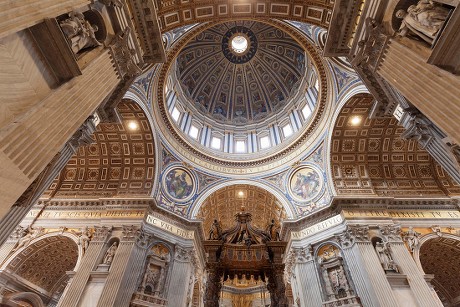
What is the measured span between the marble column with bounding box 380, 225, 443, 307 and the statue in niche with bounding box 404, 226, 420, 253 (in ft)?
1.43

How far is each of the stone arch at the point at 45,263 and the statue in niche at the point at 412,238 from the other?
1724cm

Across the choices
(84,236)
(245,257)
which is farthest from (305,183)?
(84,236)

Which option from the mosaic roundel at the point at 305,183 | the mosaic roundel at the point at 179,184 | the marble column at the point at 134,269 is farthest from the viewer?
the mosaic roundel at the point at 179,184

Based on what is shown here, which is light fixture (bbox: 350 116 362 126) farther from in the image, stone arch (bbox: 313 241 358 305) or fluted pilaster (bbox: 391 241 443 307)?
stone arch (bbox: 313 241 358 305)

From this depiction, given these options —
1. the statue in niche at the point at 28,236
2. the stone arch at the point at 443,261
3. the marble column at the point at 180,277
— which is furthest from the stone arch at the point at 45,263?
the stone arch at the point at 443,261

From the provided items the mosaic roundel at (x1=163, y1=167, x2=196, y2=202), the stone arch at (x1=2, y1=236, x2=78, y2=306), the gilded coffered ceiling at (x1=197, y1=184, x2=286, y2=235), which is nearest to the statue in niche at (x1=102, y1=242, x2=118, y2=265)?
the stone arch at (x1=2, y1=236, x2=78, y2=306)

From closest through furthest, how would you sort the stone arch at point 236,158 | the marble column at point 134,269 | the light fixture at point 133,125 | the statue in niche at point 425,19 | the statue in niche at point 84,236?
the statue in niche at point 425,19 < the marble column at point 134,269 < the statue in niche at point 84,236 < the stone arch at point 236,158 < the light fixture at point 133,125

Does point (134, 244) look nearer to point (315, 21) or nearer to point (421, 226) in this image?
point (315, 21)

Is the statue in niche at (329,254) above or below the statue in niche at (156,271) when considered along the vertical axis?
above

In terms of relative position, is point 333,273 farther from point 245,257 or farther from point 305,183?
point 305,183

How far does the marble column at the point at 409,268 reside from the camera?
10.4 meters

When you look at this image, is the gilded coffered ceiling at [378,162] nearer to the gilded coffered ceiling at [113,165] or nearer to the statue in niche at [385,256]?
the statue in niche at [385,256]

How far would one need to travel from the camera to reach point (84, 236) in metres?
13.5

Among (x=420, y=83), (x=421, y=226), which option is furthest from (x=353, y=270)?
(x=420, y=83)
